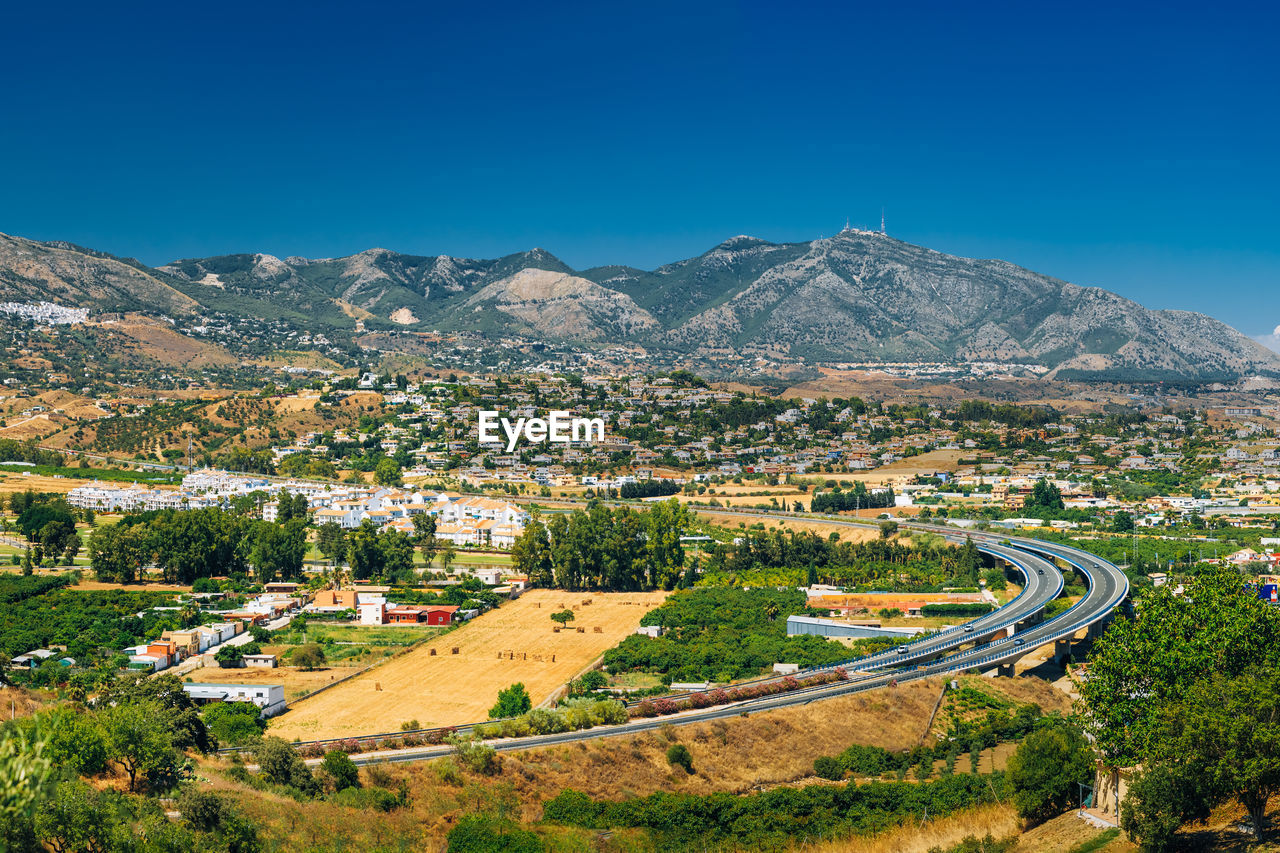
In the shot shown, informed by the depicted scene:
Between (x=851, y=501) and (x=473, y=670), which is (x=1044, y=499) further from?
(x=473, y=670)

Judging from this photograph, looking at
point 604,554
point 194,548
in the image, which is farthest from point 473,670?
point 194,548

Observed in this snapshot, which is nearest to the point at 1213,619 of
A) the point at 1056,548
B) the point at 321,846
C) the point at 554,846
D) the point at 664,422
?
the point at 554,846

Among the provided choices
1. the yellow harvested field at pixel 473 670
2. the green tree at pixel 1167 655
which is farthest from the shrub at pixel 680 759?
the green tree at pixel 1167 655

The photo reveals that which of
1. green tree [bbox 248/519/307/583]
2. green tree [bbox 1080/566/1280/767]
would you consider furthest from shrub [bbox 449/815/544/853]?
green tree [bbox 248/519/307/583]

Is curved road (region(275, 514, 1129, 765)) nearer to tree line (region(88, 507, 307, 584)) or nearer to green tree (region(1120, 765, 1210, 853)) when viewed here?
green tree (region(1120, 765, 1210, 853))

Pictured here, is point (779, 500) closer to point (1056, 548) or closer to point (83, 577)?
point (1056, 548)

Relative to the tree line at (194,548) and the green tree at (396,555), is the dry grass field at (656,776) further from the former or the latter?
the tree line at (194,548)
